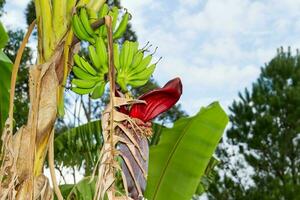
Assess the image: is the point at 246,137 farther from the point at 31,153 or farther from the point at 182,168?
the point at 31,153

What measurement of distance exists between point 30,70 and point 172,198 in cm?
67

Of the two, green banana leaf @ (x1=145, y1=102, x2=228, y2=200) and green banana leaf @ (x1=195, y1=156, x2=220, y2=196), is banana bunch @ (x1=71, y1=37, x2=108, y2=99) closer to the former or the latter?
green banana leaf @ (x1=145, y1=102, x2=228, y2=200)

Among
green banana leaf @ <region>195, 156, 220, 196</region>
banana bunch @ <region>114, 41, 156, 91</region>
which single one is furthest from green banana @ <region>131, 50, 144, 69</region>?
green banana leaf @ <region>195, 156, 220, 196</region>

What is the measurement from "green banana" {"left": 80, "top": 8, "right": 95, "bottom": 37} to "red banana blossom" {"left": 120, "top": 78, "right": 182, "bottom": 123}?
0.13 meters

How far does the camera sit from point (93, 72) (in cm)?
88

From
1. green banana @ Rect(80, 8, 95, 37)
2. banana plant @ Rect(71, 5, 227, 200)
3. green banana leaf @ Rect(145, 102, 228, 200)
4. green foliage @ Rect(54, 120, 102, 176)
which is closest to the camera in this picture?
banana plant @ Rect(71, 5, 227, 200)

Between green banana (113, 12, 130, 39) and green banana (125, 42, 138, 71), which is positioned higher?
green banana (113, 12, 130, 39)

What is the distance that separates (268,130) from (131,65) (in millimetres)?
7570

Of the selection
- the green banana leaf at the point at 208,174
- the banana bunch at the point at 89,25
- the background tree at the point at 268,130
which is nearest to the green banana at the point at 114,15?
the banana bunch at the point at 89,25

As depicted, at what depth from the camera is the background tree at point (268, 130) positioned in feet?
26.6

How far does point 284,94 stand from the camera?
843 centimetres

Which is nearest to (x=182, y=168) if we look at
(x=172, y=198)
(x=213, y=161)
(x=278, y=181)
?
(x=172, y=198)

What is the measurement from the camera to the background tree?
812cm

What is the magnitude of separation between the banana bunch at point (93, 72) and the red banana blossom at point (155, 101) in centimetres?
9
